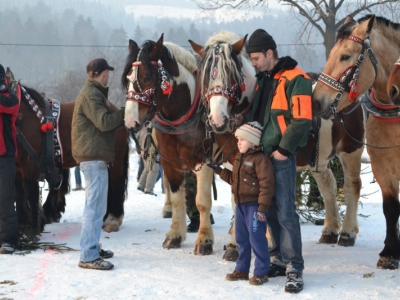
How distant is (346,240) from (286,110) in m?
2.55

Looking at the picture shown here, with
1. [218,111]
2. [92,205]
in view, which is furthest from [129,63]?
[92,205]

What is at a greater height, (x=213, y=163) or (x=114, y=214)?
(x=213, y=163)

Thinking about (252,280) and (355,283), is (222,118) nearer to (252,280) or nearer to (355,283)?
(252,280)

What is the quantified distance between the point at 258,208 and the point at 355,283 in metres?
1.12

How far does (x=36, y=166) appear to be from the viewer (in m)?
6.77

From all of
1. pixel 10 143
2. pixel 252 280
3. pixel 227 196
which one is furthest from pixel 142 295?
pixel 227 196

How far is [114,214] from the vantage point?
7.34 metres

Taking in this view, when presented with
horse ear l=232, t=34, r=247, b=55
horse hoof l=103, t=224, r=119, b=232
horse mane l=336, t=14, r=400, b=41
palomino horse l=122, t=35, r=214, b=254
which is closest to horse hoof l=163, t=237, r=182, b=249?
palomino horse l=122, t=35, r=214, b=254

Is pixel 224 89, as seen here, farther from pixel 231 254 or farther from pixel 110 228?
pixel 110 228

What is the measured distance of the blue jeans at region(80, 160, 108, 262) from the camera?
16.7 feet

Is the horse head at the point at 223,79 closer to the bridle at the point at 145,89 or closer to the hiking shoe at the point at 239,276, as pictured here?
the bridle at the point at 145,89

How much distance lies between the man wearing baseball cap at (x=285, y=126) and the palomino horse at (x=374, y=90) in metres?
0.27

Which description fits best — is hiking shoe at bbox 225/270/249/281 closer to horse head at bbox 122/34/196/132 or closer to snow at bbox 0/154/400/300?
snow at bbox 0/154/400/300

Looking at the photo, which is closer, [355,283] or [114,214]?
[355,283]
